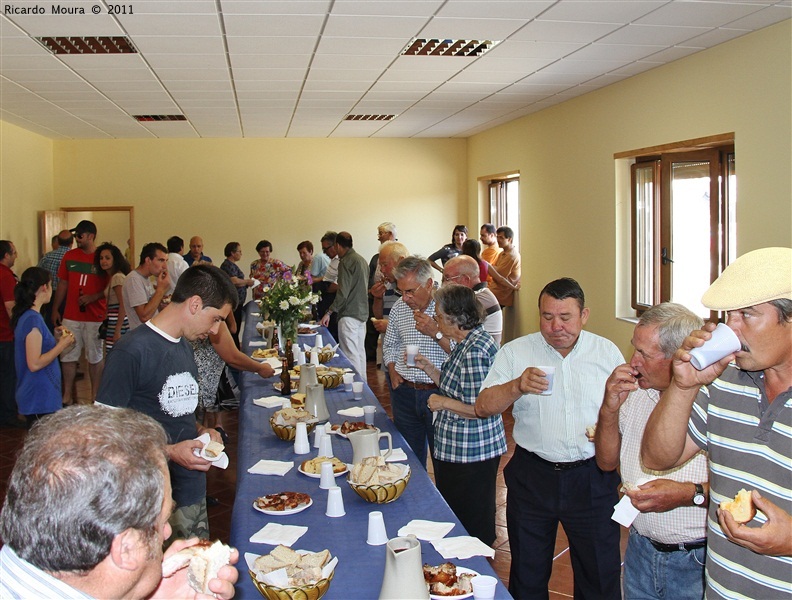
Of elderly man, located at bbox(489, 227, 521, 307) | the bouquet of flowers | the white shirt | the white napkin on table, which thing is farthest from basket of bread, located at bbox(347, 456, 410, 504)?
elderly man, located at bbox(489, 227, 521, 307)

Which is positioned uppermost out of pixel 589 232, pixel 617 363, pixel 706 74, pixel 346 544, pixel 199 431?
pixel 706 74

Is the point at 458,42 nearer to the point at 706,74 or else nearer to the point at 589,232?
the point at 706,74

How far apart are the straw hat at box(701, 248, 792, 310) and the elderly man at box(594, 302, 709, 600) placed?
25.4 inches

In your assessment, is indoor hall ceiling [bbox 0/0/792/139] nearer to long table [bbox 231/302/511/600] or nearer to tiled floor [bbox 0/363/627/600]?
long table [bbox 231/302/511/600]

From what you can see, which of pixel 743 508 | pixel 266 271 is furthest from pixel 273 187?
pixel 743 508

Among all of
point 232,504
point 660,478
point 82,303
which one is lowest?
point 232,504

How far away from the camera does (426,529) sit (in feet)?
8.07

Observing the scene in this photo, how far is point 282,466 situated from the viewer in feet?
10.3

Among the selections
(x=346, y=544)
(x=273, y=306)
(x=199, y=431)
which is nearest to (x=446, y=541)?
(x=346, y=544)

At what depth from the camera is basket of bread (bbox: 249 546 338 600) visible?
6.42 feet

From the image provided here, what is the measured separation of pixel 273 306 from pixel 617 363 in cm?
323

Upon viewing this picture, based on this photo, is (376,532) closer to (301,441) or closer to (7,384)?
(301,441)

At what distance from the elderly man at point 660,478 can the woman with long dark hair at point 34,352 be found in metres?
3.90

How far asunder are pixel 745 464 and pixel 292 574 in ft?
3.82
